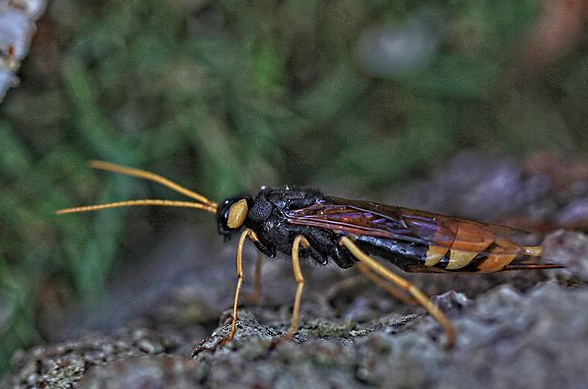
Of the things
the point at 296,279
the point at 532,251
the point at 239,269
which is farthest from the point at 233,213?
the point at 532,251

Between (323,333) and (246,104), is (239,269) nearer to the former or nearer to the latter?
(323,333)

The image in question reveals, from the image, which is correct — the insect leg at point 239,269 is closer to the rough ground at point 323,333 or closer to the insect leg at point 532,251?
Result: the rough ground at point 323,333

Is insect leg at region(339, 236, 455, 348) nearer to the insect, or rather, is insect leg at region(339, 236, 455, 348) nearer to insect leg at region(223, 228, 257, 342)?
the insect

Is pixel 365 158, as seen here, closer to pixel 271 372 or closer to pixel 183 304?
pixel 183 304

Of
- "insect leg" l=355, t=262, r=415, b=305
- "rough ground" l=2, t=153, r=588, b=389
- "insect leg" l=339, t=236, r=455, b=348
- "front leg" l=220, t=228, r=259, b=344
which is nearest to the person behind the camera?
"rough ground" l=2, t=153, r=588, b=389

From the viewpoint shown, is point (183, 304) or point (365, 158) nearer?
point (183, 304)

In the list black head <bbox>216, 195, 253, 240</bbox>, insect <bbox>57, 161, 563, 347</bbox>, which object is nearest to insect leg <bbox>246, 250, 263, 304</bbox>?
insect <bbox>57, 161, 563, 347</bbox>

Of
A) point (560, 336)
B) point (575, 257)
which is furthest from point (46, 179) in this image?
point (560, 336)

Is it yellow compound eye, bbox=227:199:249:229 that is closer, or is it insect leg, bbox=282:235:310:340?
insect leg, bbox=282:235:310:340
